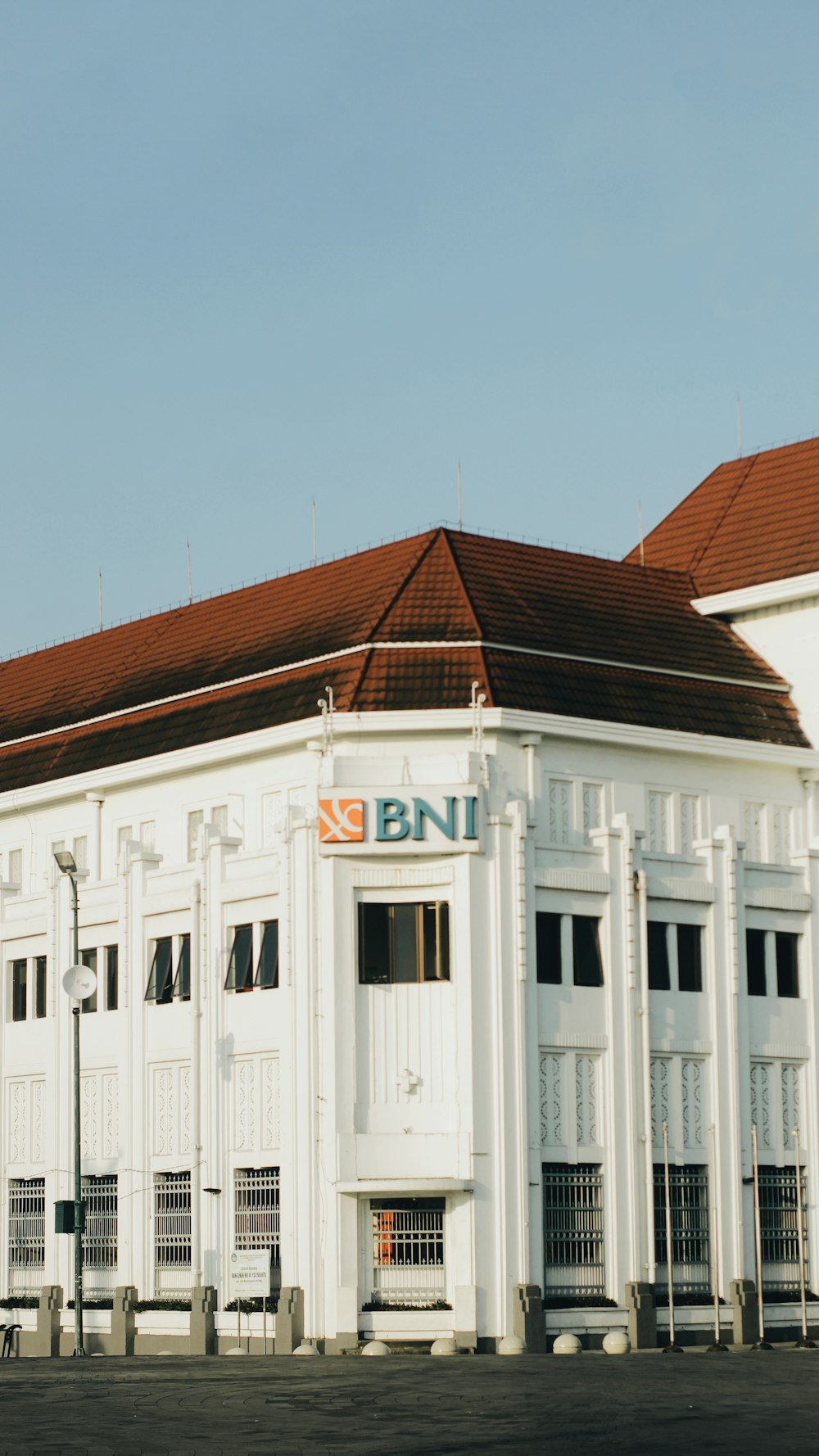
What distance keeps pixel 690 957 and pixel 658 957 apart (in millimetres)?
1057

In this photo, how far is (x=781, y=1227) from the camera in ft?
185

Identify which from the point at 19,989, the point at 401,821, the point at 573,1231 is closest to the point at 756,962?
the point at 573,1231

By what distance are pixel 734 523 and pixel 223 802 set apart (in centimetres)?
→ 1833

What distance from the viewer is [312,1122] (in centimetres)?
5200

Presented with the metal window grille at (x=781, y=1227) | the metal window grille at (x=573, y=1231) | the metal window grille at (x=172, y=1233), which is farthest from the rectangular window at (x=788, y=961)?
the metal window grille at (x=172, y=1233)

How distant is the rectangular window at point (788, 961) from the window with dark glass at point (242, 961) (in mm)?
13798

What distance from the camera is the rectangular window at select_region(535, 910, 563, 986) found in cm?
5388

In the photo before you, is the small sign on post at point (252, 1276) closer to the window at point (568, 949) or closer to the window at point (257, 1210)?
the window at point (257, 1210)

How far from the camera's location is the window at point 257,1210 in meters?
53.2

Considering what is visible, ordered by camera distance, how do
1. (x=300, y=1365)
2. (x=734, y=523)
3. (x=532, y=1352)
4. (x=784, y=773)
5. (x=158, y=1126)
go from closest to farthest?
(x=300, y=1365)
(x=532, y=1352)
(x=158, y=1126)
(x=784, y=773)
(x=734, y=523)

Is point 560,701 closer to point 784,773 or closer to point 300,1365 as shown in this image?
point 784,773

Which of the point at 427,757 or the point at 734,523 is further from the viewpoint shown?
the point at 734,523

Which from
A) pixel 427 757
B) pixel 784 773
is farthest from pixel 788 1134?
pixel 427 757

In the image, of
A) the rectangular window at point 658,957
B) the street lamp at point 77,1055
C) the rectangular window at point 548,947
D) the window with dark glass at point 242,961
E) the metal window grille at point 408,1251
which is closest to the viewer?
the street lamp at point 77,1055
